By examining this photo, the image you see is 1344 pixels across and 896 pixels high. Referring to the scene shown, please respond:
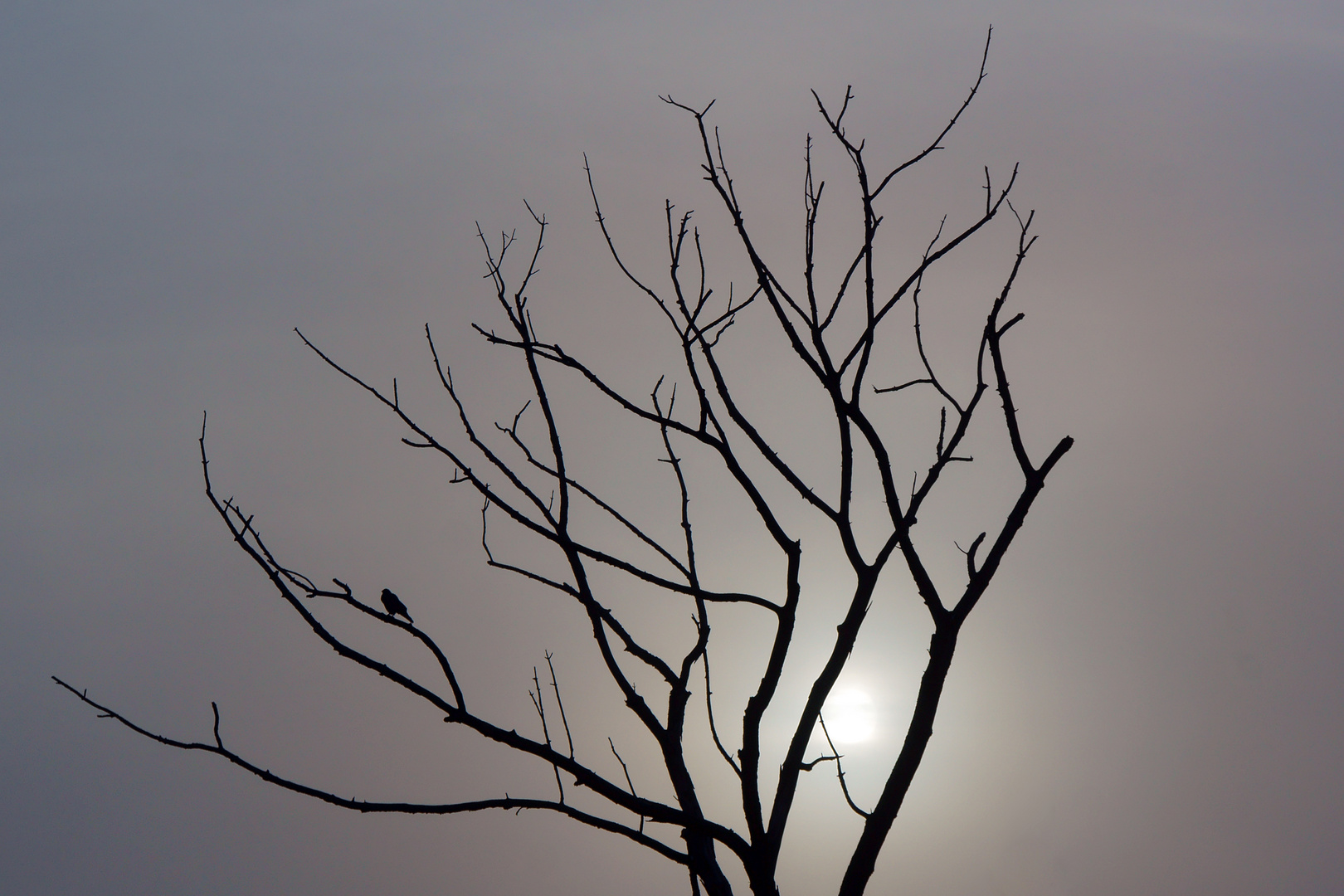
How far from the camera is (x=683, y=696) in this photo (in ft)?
10.1

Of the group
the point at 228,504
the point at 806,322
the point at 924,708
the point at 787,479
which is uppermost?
the point at 806,322

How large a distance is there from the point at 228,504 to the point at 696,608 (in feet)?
4.86

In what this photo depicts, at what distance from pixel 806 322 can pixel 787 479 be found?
47cm

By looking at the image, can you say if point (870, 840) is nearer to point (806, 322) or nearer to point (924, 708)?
point (924, 708)

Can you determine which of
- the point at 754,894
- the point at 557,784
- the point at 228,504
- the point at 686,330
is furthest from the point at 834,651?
the point at 228,504

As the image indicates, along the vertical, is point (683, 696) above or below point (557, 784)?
above

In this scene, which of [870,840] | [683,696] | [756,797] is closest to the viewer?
[870,840]

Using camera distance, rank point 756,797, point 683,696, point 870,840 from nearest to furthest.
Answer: point 870,840 < point 756,797 < point 683,696

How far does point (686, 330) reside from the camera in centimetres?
308

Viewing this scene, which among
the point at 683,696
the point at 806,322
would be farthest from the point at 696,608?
the point at 806,322

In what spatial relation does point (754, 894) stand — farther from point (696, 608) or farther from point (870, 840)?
point (696, 608)

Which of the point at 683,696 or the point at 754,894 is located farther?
the point at 683,696

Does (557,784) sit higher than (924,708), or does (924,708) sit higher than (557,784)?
(924,708)

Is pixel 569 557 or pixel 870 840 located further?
pixel 569 557
